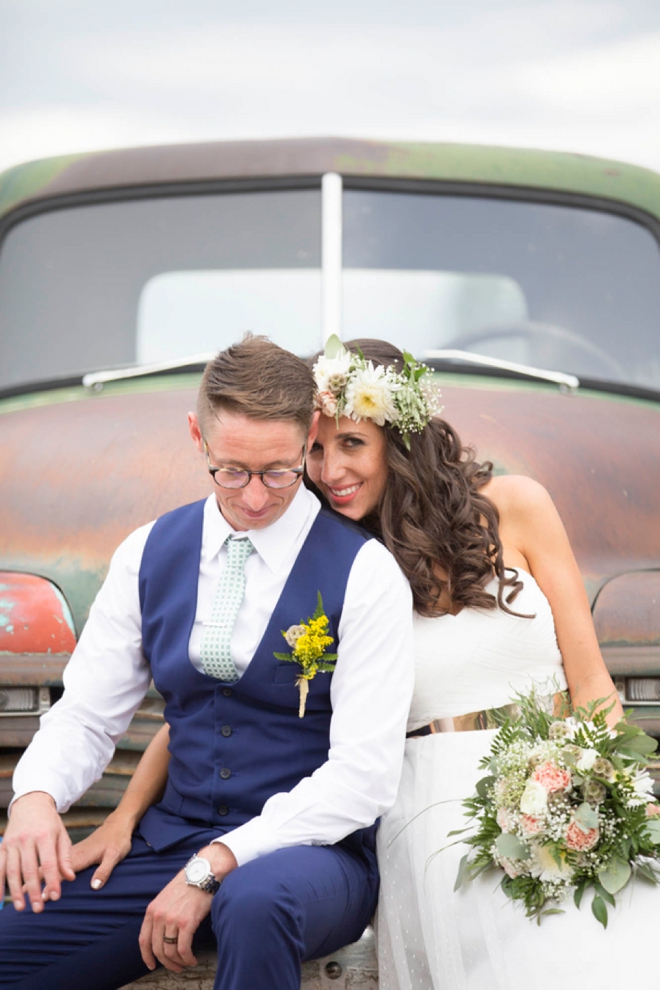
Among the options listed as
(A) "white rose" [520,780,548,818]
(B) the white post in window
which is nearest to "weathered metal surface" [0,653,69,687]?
(A) "white rose" [520,780,548,818]

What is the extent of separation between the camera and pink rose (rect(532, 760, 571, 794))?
73.5 inches

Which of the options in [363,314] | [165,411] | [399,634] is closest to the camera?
[399,634]

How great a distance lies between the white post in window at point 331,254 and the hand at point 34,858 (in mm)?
1722

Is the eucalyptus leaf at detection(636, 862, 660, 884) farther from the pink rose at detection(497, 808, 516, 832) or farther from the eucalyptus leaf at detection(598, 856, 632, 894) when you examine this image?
the pink rose at detection(497, 808, 516, 832)

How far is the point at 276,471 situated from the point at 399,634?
0.37 m

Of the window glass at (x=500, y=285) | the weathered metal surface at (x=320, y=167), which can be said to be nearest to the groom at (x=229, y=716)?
the window glass at (x=500, y=285)

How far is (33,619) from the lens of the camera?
255cm

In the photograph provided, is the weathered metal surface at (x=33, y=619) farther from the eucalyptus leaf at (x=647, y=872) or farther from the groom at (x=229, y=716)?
the eucalyptus leaf at (x=647, y=872)

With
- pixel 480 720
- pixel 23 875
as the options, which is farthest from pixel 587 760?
pixel 23 875

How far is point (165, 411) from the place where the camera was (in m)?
3.11

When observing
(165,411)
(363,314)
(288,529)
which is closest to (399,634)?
(288,529)

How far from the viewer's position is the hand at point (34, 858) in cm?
202

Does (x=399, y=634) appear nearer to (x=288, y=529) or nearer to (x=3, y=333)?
(x=288, y=529)

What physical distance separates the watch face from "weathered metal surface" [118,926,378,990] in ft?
0.84
